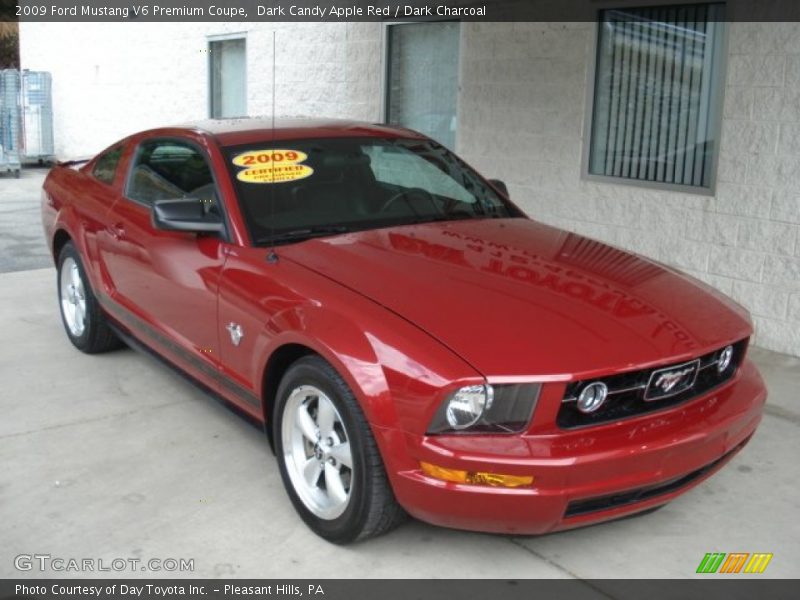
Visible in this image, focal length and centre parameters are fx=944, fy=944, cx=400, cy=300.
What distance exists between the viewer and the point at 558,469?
3.06 metres

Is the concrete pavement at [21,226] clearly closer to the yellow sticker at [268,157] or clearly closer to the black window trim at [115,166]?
the black window trim at [115,166]

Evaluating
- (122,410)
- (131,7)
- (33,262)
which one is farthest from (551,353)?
(131,7)

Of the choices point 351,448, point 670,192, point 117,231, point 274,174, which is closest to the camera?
point 351,448

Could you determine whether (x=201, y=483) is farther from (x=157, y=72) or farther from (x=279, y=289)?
(x=157, y=72)

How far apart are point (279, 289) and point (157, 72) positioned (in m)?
11.0

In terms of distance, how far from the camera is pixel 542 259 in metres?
4.05

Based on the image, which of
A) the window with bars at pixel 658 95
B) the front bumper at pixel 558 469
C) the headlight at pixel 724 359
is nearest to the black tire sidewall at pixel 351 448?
the front bumper at pixel 558 469

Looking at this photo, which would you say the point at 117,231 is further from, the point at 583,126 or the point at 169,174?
the point at 583,126

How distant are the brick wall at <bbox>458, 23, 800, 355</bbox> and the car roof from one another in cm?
239

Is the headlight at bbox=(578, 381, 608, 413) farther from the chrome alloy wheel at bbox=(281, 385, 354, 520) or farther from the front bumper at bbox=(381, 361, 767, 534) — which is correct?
the chrome alloy wheel at bbox=(281, 385, 354, 520)

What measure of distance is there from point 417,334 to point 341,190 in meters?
1.43

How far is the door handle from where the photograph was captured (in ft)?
17.1

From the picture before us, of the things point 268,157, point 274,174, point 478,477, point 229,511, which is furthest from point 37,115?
point 478,477
